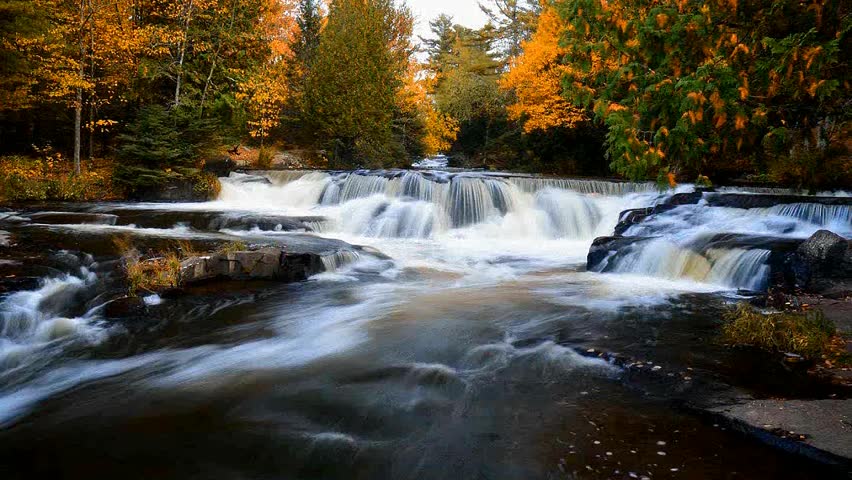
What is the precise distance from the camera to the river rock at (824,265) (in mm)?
7918

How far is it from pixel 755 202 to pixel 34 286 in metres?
13.9

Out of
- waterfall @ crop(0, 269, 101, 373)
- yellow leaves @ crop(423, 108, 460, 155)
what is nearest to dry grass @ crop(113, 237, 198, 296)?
waterfall @ crop(0, 269, 101, 373)

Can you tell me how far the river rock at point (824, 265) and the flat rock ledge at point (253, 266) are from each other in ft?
26.4

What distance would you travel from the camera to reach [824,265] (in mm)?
8117

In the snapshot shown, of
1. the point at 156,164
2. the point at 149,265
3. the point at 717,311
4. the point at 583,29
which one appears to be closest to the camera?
the point at 583,29

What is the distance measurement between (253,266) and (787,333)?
307 inches

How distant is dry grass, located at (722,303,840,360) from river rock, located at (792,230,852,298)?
2109mm

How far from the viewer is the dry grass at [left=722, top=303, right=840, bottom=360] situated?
559 cm

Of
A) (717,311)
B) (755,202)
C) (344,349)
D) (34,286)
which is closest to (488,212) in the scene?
(755,202)

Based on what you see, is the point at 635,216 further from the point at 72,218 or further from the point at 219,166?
the point at 219,166

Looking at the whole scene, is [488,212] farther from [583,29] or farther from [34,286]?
[583,29]

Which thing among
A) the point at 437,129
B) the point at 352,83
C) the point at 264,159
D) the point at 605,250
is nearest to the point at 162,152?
the point at 264,159

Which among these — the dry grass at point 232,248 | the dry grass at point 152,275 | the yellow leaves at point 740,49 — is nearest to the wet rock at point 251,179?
the dry grass at point 232,248

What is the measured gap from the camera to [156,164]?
17.3m
